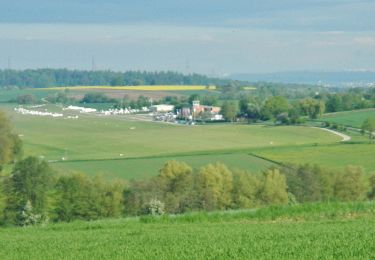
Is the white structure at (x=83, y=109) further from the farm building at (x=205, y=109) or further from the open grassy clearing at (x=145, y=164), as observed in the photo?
the open grassy clearing at (x=145, y=164)

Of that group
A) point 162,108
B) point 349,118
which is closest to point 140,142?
point 349,118

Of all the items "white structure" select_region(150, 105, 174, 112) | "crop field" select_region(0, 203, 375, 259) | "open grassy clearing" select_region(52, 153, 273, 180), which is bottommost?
"white structure" select_region(150, 105, 174, 112)

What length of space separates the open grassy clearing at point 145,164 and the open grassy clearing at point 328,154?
2.25 metres

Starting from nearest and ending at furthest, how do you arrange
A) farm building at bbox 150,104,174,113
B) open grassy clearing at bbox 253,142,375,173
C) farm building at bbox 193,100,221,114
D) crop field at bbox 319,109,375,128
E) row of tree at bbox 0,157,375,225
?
row of tree at bbox 0,157,375,225 → open grassy clearing at bbox 253,142,375,173 → crop field at bbox 319,109,375,128 → farm building at bbox 193,100,221,114 → farm building at bbox 150,104,174,113

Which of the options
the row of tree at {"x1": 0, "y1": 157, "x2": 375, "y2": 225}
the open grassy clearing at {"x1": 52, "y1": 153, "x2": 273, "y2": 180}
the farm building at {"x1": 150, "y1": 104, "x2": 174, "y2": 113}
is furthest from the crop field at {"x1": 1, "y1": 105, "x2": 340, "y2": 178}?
the farm building at {"x1": 150, "y1": 104, "x2": 174, "y2": 113}

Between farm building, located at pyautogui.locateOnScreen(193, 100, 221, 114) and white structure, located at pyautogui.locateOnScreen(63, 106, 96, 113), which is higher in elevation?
farm building, located at pyautogui.locateOnScreen(193, 100, 221, 114)

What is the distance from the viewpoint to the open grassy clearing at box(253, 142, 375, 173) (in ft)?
188

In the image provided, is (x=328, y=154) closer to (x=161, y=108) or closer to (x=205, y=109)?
(x=205, y=109)

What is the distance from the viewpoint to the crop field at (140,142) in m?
58.8

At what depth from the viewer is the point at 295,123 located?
315 feet

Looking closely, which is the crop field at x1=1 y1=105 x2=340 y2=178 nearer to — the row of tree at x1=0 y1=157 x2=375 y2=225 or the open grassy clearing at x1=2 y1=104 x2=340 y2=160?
the open grassy clearing at x1=2 y1=104 x2=340 y2=160

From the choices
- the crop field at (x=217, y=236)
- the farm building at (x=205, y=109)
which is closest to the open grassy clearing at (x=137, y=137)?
the farm building at (x=205, y=109)

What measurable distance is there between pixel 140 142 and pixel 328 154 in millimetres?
21317

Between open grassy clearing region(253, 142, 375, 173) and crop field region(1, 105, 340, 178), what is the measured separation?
7.04 ft
